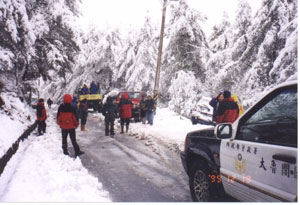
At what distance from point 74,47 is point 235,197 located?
45.0 ft

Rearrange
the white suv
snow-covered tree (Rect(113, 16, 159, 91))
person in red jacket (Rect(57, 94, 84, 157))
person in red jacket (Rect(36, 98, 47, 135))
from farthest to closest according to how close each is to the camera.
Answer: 1. snow-covered tree (Rect(113, 16, 159, 91))
2. person in red jacket (Rect(36, 98, 47, 135))
3. person in red jacket (Rect(57, 94, 84, 157))
4. the white suv

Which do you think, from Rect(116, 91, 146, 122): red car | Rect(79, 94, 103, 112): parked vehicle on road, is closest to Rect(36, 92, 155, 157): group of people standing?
Rect(116, 91, 146, 122): red car

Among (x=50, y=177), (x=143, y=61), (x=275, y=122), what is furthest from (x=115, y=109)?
(x=143, y=61)

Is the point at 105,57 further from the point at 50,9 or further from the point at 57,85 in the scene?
the point at 50,9

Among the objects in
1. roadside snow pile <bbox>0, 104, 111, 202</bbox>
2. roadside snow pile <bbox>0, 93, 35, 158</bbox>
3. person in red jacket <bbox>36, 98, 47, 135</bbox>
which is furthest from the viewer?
person in red jacket <bbox>36, 98, 47, 135</bbox>

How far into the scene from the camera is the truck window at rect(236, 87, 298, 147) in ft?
7.80

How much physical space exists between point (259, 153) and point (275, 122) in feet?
1.25

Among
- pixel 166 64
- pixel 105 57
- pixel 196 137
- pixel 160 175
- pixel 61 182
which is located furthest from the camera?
pixel 105 57

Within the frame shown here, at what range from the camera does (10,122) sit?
9039 millimetres

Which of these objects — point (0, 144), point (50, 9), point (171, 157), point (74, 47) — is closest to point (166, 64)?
point (74, 47)

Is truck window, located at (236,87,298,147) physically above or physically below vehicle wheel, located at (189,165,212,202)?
above

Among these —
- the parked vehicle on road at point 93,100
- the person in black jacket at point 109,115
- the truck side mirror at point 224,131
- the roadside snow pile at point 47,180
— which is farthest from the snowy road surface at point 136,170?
the parked vehicle on road at point 93,100

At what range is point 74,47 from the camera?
14.9m
